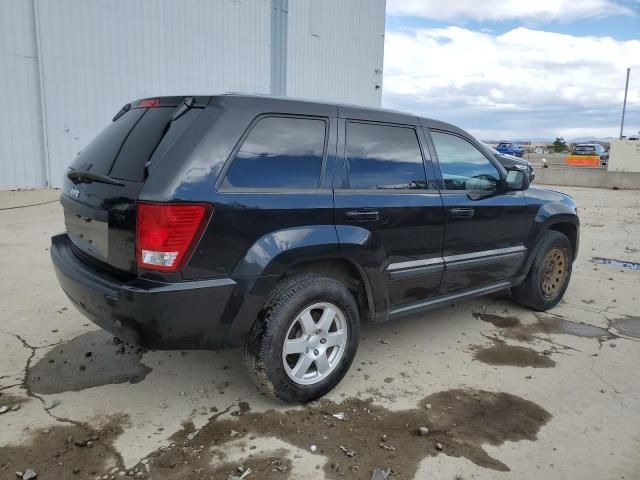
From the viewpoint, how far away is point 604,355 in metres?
4.00

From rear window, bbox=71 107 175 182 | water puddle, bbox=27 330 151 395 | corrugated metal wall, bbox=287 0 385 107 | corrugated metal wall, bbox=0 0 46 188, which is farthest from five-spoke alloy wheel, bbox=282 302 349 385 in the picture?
corrugated metal wall, bbox=287 0 385 107

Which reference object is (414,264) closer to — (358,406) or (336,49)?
(358,406)

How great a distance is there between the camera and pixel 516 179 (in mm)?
4387

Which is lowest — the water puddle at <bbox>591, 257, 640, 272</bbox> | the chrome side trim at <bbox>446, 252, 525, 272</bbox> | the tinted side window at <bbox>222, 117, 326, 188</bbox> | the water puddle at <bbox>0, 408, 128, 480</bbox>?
the water puddle at <bbox>0, 408, 128, 480</bbox>

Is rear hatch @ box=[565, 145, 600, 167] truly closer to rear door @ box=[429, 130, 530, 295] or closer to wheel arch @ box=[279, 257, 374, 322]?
rear door @ box=[429, 130, 530, 295]

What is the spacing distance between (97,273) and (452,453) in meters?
2.20

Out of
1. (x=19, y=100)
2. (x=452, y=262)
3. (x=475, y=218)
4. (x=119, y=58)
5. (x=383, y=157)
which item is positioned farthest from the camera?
(x=119, y=58)

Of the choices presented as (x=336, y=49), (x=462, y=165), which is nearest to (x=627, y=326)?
(x=462, y=165)

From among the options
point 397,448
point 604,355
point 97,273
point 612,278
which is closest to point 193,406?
point 97,273

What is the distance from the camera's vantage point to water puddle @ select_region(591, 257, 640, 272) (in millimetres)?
6883

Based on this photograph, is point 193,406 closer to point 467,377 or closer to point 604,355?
point 467,377

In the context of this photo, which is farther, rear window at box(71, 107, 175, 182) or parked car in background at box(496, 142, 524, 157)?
parked car in background at box(496, 142, 524, 157)

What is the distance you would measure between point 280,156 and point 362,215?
659mm

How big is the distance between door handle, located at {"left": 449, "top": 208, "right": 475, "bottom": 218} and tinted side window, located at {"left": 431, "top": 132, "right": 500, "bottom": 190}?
0.18 meters
